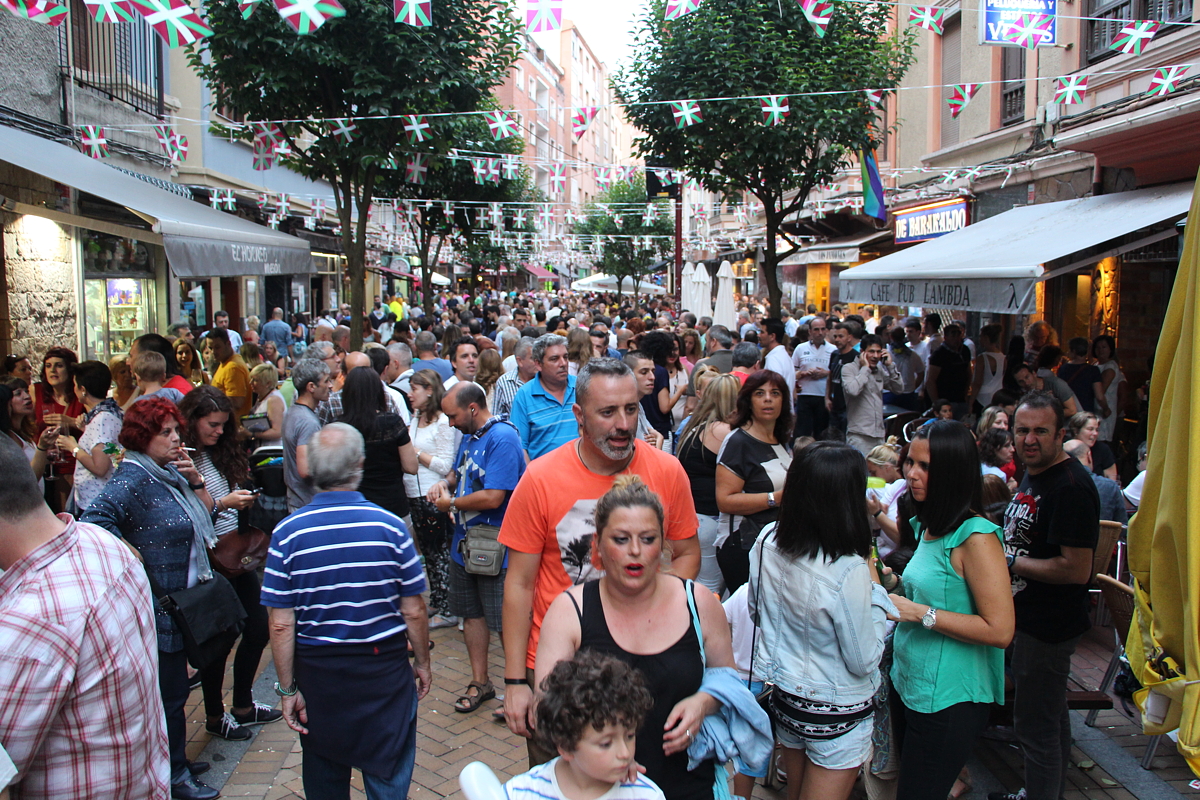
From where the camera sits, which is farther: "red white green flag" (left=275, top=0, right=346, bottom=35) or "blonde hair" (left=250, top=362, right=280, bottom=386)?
"blonde hair" (left=250, top=362, right=280, bottom=386)

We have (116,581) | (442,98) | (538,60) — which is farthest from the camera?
(538,60)

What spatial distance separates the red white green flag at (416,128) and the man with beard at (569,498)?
9.09 m

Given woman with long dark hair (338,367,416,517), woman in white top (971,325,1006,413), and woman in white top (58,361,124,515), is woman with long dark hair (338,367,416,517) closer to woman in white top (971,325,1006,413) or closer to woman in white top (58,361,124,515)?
woman in white top (58,361,124,515)

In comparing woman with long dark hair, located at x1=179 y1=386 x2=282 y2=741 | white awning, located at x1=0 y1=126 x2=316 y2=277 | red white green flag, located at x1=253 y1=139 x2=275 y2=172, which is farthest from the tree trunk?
woman with long dark hair, located at x1=179 y1=386 x2=282 y2=741

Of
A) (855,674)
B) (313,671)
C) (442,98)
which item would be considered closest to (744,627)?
(855,674)

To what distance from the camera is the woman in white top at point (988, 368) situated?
378 inches

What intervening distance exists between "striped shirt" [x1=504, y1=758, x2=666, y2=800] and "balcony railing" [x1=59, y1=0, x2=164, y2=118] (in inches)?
434

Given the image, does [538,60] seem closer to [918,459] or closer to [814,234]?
[814,234]

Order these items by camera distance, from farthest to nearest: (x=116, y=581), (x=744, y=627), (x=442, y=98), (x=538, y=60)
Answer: (x=538, y=60) → (x=442, y=98) → (x=744, y=627) → (x=116, y=581)

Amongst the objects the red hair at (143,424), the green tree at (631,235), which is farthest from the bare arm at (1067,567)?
the green tree at (631,235)

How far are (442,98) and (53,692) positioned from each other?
11.2 metres

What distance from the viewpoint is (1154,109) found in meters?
8.53

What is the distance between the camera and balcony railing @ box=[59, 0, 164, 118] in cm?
1112

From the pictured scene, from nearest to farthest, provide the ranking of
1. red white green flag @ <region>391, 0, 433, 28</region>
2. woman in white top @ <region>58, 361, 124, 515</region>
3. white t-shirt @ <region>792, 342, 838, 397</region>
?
woman in white top @ <region>58, 361, 124, 515</region> → red white green flag @ <region>391, 0, 433, 28</region> → white t-shirt @ <region>792, 342, 838, 397</region>
